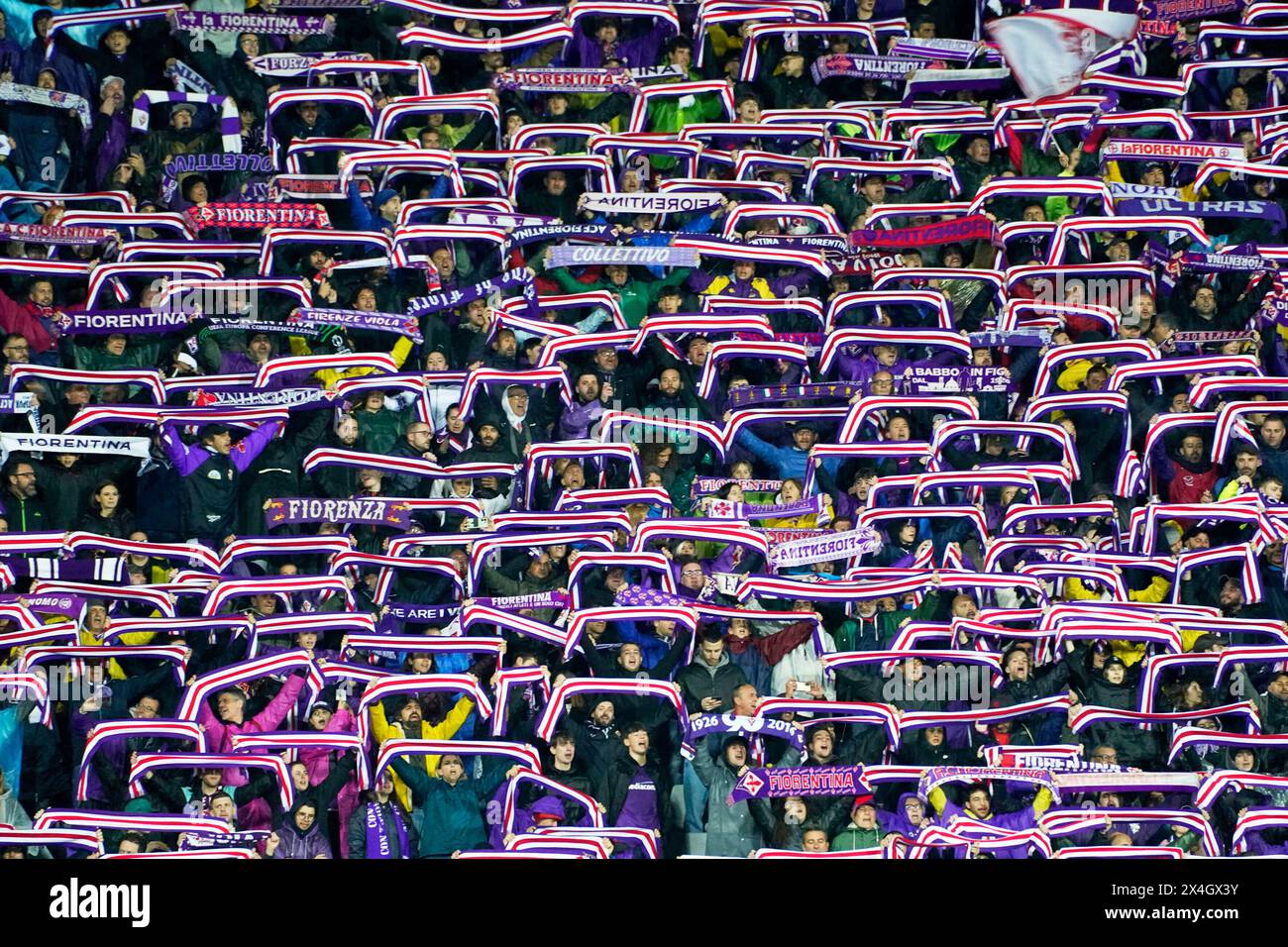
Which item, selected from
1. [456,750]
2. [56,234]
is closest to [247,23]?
[56,234]

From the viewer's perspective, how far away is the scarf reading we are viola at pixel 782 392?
19047 millimetres

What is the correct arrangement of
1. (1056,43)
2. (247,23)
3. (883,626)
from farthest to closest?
(247,23), (1056,43), (883,626)

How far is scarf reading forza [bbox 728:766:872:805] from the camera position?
16.4 meters

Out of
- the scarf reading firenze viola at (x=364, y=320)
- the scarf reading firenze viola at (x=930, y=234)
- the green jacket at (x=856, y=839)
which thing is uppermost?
the scarf reading firenze viola at (x=930, y=234)

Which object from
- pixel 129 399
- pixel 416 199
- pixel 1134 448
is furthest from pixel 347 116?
pixel 1134 448

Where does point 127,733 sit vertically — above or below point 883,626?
below

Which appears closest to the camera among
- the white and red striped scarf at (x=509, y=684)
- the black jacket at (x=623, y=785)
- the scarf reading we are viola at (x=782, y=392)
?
the black jacket at (x=623, y=785)

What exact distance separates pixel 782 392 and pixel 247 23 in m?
6.12

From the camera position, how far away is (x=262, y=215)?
65.9ft

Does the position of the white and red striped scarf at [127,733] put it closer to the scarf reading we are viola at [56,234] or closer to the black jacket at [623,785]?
the black jacket at [623,785]

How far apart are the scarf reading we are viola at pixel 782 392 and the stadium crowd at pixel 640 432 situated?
49 millimetres

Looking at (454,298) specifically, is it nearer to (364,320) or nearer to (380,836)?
(364,320)

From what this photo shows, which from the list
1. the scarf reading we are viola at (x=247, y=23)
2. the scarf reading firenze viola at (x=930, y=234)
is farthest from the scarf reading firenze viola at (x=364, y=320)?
the scarf reading firenze viola at (x=930, y=234)

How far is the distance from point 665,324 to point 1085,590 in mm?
3885
